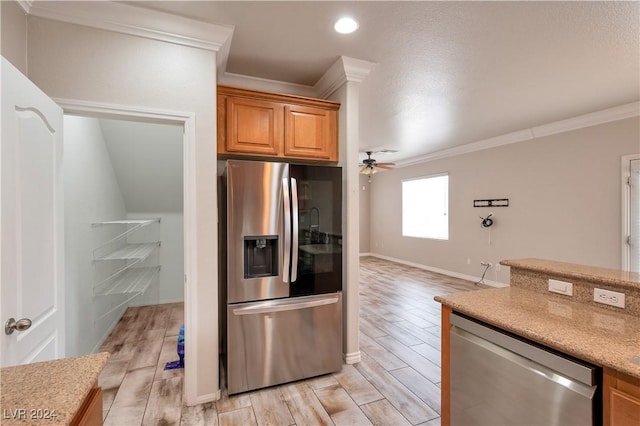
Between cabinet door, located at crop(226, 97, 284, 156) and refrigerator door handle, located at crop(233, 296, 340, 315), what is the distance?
122 cm

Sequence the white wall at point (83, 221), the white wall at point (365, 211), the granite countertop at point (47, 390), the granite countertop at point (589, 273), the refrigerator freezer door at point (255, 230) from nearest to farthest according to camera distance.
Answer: the granite countertop at point (47, 390)
the granite countertop at point (589, 273)
the refrigerator freezer door at point (255, 230)
the white wall at point (83, 221)
the white wall at point (365, 211)

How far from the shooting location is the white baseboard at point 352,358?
2688 millimetres

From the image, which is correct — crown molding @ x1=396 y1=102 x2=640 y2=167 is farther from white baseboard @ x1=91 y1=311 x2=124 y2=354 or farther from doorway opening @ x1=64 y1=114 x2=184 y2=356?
white baseboard @ x1=91 y1=311 x2=124 y2=354

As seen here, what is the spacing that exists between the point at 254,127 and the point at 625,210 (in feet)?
15.4

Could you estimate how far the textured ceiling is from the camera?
1.92 m

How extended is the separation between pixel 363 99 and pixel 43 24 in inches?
108

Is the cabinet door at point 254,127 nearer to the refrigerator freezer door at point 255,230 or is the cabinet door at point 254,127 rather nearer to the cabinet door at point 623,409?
the refrigerator freezer door at point 255,230

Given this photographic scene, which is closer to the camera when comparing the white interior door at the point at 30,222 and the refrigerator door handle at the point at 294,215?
the white interior door at the point at 30,222

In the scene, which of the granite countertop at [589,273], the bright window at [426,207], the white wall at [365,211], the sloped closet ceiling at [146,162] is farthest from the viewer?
the white wall at [365,211]

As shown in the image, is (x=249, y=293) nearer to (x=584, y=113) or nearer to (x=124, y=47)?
(x=124, y=47)

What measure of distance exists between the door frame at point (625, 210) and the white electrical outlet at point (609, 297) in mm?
3405

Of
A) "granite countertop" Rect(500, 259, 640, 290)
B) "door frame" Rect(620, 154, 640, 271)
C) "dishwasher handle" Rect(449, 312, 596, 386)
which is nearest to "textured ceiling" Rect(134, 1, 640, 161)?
"door frame" Rect(620, 154, 640, 271)

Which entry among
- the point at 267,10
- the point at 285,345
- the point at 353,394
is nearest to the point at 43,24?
the point at 267,10

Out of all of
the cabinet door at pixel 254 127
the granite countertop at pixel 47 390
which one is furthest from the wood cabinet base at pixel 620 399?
the cabinet door at pixel 254 127
